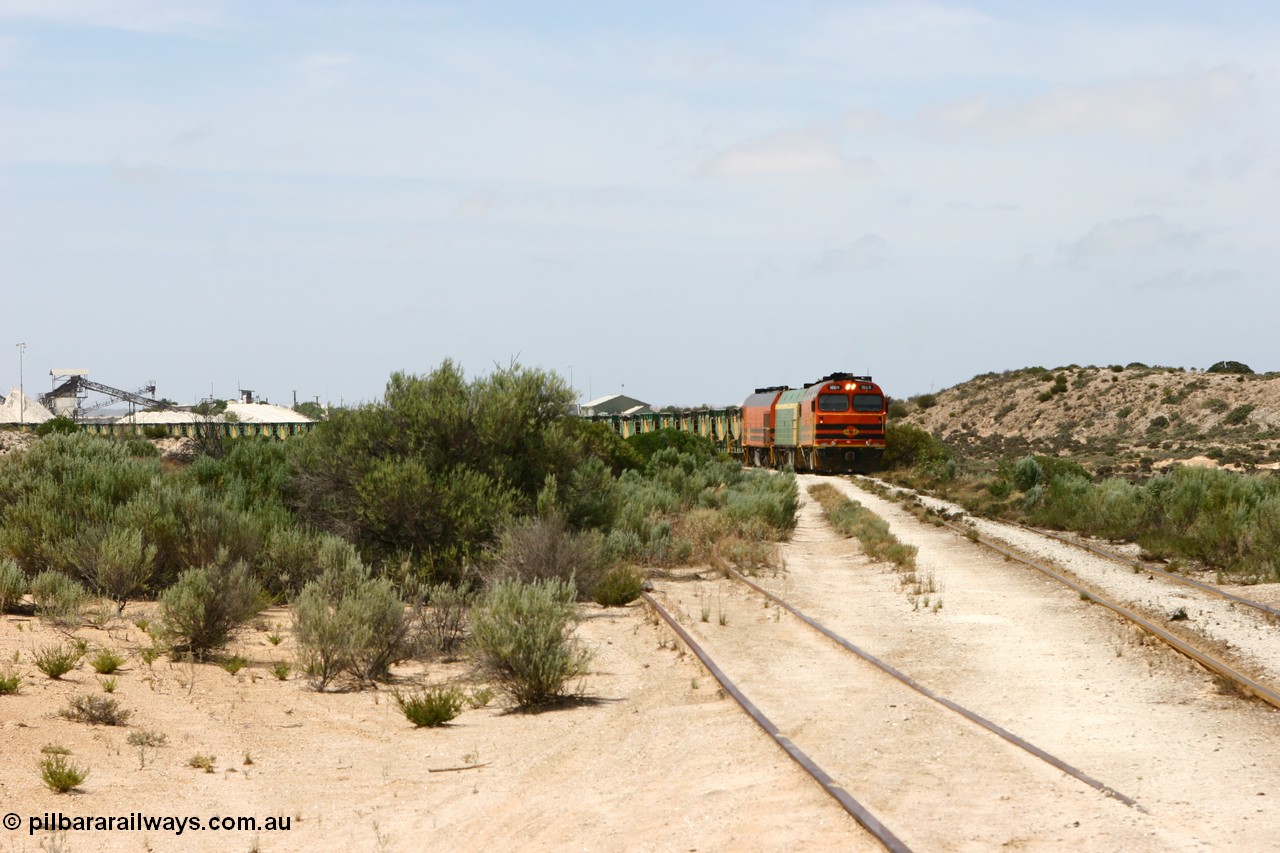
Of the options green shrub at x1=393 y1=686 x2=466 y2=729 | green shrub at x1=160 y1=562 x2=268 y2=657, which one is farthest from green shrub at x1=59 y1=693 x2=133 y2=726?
green shrub at x1=160 y1=562 x2=268 y2=657

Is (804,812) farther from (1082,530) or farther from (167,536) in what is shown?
(1082,530)

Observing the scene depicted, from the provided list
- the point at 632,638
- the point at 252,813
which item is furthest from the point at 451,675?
the point at 252,813

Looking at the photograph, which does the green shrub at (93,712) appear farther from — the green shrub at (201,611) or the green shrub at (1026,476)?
the green shrub at (1026,476)

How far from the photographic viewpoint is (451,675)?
13.4 m

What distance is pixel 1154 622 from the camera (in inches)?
584

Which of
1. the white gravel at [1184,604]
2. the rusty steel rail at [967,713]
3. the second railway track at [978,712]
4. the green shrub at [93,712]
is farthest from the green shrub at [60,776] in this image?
the white gravel at [1184,604]

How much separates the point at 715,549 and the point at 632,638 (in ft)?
25.9

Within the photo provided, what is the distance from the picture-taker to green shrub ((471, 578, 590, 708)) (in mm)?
11688

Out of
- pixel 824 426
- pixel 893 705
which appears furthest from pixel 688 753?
pixel 824 426

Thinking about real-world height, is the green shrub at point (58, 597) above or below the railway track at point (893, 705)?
above

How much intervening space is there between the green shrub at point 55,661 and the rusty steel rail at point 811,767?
5834 mm

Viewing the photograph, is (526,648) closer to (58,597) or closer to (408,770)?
(408,770)

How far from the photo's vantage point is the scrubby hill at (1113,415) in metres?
61.5

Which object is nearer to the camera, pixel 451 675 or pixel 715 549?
pixel 451 675
